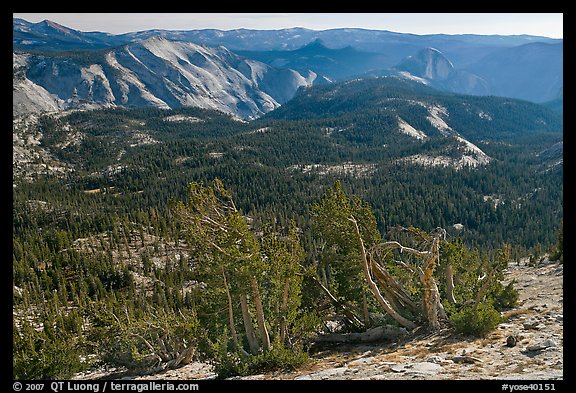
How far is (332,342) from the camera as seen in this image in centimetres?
2316

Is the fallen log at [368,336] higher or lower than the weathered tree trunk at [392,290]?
lower

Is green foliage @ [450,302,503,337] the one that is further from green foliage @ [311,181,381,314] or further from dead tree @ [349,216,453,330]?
green foliage @ [311,181,381,314]

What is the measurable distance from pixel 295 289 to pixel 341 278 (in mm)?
5259

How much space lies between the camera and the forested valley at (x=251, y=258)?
1864 cm

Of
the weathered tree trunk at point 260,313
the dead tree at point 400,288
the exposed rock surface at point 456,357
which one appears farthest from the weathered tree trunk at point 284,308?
the dead tree at point 400,288

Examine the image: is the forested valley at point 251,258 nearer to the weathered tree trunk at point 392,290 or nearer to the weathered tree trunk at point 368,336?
the weathered tree trunk at point 392,290

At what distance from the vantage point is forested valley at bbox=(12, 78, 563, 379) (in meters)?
18.6

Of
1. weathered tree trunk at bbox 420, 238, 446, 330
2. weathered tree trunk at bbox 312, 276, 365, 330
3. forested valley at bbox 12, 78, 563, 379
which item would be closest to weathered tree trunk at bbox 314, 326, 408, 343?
forested valley at bbox 12, 78, 563, 379

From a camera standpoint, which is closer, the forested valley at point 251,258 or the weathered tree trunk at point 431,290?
the forested valley at point 251,258
